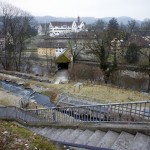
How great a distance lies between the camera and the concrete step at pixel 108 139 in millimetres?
5438

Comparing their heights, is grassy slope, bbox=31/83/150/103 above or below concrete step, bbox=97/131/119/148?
below

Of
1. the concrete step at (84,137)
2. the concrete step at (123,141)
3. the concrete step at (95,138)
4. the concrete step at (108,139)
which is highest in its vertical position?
the concrete step at (123,141)

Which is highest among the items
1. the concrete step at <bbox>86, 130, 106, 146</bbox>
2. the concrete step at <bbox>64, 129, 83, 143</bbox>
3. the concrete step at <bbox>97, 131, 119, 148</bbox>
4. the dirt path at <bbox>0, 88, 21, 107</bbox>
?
the concrete step at <bbox>97, 131, 119, 148</bbox>

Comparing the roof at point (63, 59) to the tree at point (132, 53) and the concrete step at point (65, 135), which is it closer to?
the tree at point (132, 53)

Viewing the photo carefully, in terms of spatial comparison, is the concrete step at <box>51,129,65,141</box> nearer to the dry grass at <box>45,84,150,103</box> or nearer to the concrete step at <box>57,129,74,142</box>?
the concrete step at <box>57,129,74,142</box>

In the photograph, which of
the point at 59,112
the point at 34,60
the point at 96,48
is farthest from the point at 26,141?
the point at 34,60

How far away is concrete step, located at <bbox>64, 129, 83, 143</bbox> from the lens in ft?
20.9

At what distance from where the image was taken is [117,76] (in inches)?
1000

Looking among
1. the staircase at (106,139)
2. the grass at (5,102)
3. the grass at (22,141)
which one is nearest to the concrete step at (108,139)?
the staircase at (106,139)

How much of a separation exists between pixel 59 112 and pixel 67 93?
30.9 ft

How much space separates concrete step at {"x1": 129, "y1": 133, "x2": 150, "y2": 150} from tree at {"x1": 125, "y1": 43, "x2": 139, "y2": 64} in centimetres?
3030

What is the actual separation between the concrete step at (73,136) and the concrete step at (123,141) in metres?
1.31

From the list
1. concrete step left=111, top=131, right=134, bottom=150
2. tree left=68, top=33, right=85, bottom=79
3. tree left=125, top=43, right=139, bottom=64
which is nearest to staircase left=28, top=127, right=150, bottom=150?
concrete step left=111, top=131, right=134, bottom=150

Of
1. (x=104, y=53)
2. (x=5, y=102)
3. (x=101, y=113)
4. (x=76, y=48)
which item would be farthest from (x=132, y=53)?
(x=101, y=113)
